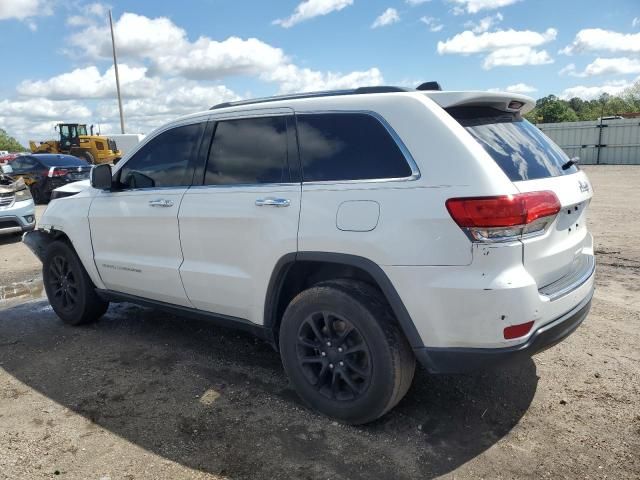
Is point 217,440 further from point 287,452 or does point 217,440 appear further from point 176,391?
point 176,391

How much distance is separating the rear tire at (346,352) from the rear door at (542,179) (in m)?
0.83

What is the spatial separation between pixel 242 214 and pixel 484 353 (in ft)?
5.48

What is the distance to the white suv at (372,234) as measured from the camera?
2.64 meters

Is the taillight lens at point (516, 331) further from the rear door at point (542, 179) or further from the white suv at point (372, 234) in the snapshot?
the rear door at point (542, 179)

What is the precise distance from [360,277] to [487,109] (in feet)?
4.03

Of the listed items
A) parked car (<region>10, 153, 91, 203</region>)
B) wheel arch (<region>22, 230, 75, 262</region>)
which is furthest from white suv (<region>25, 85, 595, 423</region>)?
parked car (<region>10, 153, 91, 203</region>)

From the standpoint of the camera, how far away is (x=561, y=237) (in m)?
2.92

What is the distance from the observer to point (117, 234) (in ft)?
14.4

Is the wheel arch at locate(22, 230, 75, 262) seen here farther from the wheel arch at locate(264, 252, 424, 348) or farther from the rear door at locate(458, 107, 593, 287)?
the rear door at locate(458, 107, 593, 287)

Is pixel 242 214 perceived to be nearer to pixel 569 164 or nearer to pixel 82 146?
pixel 569 164

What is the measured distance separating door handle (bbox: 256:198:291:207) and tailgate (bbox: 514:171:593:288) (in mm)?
1297

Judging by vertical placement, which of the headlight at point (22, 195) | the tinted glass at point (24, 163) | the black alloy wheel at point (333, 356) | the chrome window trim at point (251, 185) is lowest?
the black alloy wheel at point (333, 356)

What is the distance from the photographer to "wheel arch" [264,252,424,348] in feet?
9.29

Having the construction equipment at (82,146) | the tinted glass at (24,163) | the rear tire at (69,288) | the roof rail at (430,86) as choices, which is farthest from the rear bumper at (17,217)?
the construction equipment at (82,146)
